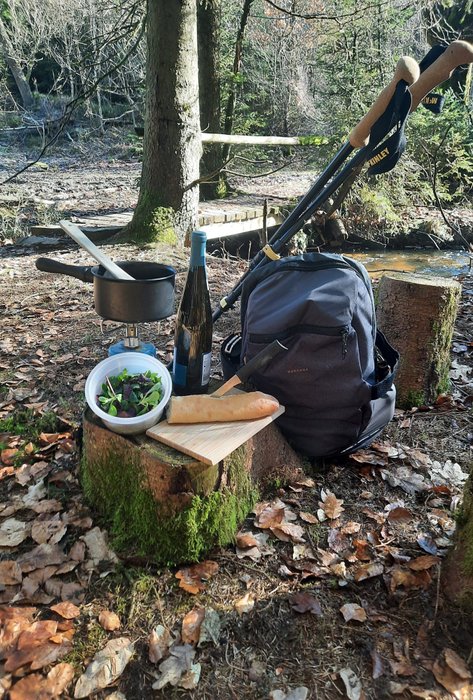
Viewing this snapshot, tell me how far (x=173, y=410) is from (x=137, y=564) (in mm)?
627

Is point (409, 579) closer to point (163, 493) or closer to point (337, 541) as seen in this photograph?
point (337, 541)

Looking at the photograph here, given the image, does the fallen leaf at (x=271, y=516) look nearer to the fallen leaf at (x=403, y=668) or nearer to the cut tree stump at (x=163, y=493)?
the cut tree stump at (x=163, y=493)

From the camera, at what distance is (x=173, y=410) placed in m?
2.04

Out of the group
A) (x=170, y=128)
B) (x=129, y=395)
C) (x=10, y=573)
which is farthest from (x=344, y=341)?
(x=170, y=128)

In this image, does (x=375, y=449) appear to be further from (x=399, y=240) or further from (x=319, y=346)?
(x=399, y=240)

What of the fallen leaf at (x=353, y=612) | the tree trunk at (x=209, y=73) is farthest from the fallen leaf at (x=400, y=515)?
the tree trunk at (x=209, y=73)

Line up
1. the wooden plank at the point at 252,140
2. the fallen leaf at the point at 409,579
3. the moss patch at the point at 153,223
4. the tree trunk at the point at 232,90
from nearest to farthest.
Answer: the fallen leaf at the point at 409,579 → the moss patch at the point at 153,223 → the wooden plank at the point at 252,140 → the tree trunk at the point at 232,90

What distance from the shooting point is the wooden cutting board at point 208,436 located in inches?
74.3

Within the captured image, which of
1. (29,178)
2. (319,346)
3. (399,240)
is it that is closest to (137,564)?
(319,346)

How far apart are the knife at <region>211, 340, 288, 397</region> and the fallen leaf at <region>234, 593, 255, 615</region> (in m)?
0.80

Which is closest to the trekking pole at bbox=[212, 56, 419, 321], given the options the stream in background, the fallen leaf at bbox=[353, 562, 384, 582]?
the fallen leaf at bbox=[353, 562, 384, 582]

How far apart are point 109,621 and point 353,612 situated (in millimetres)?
871

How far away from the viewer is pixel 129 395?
2033 mm

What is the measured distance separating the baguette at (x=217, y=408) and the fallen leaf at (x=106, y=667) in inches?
31.5
